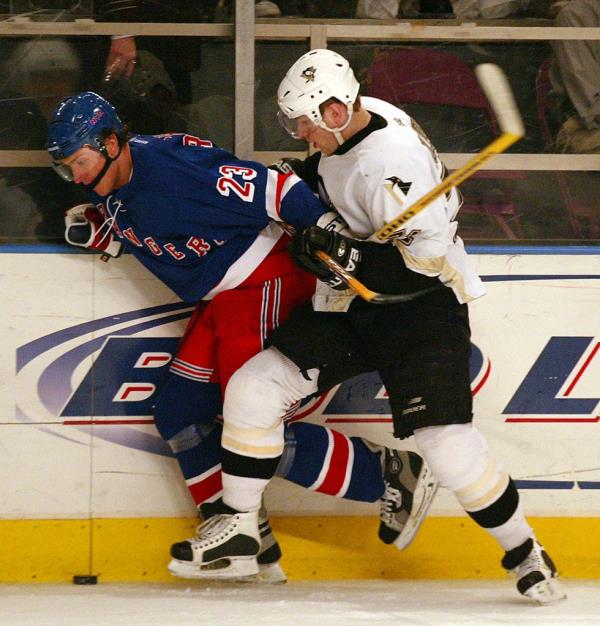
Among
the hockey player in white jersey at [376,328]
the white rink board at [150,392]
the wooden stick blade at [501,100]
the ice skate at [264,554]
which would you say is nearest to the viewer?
the wooden stick blade at [501,100]

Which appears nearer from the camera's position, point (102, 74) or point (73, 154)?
point (73, 154)

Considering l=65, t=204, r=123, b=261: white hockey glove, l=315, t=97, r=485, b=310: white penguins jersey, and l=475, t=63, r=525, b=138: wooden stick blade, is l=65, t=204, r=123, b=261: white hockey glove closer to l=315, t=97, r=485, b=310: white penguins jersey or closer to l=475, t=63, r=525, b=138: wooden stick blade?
l=315, t=97, r=485, b=310: white penguins jersey

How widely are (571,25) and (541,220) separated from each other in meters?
0.56

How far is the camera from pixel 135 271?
10.7 feet

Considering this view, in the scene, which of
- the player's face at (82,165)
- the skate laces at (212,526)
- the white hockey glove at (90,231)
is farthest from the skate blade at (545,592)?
the player's face at (82,165)

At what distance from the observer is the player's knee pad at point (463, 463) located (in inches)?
113

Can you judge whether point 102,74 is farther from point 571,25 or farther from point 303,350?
point 571,25

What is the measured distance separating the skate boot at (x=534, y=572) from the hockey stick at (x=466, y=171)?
2.35ft

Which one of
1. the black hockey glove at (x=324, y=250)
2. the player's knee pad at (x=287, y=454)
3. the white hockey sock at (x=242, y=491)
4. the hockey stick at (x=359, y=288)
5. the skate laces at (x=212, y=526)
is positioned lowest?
the skate laces at (x=212, y=526)

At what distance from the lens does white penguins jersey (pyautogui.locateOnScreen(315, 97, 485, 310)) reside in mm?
2758

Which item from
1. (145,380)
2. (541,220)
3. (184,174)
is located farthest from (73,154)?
(541,220)

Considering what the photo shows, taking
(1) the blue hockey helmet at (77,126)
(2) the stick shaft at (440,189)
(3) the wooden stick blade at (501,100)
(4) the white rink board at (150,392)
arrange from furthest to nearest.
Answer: (4) the white rink board at (150,392)
(1) the blue hockey helmet at (77,126)
(2) the stick shaft at (440,189)
(3) the wooden stick blade at (501,100)

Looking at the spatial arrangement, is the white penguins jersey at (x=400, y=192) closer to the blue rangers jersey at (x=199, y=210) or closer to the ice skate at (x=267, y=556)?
the blue rangers jersey at (x=199, y=210)

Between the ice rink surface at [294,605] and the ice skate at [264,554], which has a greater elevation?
the ice skate at [264,554]
